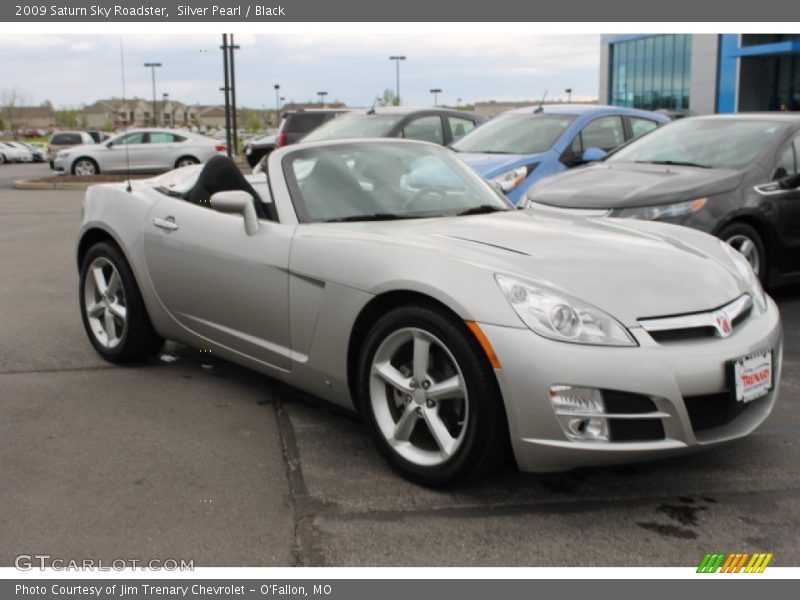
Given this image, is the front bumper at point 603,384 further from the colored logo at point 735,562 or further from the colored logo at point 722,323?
the colored logo at point 735,562

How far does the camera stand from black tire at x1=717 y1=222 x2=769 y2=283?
21.0ft

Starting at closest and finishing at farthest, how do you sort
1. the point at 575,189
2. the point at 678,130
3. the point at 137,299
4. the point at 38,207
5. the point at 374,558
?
the point at 374,558, the point at 137,299, the point at 575,189, the point at 678,130, the point at 38,207

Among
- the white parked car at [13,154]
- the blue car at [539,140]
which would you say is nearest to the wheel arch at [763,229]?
the blue car at [539,140]

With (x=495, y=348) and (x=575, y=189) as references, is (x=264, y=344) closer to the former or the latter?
(x=495, y=348)

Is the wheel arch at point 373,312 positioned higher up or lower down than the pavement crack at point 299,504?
higher up

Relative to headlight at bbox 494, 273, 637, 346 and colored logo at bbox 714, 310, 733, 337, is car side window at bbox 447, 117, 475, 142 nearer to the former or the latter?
colored logo at bbox 714, 310, 733, 337

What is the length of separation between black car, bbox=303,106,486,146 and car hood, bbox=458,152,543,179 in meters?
2.72

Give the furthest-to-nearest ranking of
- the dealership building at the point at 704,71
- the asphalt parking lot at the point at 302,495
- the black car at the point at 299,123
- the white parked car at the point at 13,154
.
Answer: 1. the white parked car at the point at 13,154
2. the dealership building at the point at 704,71
3. the black car at the point at 299,123
4. the asphalt parking lot at the point at 302,495

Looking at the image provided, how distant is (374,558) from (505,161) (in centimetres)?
646

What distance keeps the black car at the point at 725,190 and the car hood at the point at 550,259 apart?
235 cm

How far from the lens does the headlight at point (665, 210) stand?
631 centimetres

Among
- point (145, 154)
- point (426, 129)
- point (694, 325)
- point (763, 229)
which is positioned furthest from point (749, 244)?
point (145, 154)

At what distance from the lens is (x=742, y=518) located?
10.2ft
